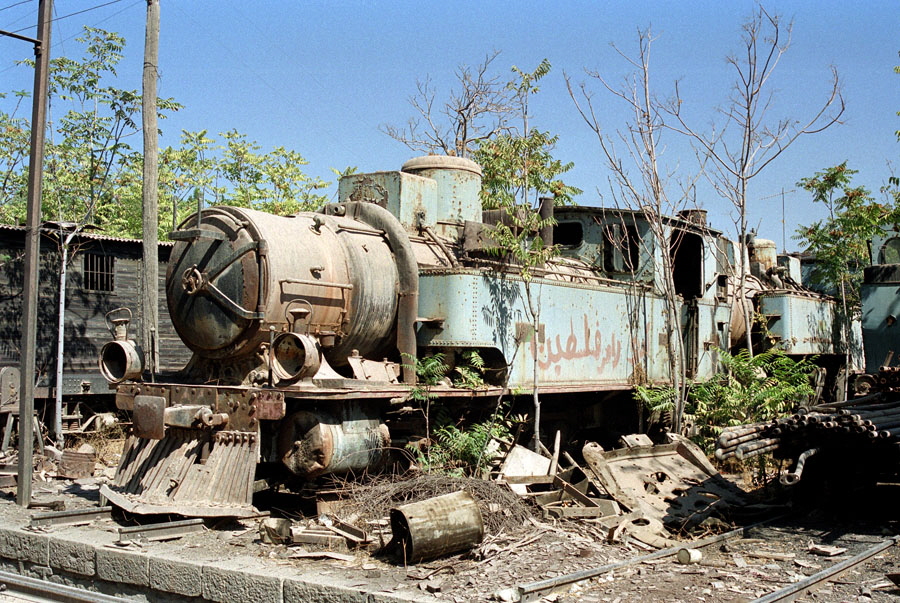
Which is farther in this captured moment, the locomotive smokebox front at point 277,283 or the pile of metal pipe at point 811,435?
the locomotive smokebox front at point 277,283

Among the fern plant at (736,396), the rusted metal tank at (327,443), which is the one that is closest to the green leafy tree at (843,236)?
the fern plant at (736,396)

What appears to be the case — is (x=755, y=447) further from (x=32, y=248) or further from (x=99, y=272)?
(x=99, y=272)

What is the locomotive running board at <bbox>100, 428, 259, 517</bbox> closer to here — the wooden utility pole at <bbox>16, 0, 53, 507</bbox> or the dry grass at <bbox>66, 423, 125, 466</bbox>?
the wooden utility pole at <bbox>16, 0, 53, 507</bbox>

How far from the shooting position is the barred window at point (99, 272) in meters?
13.6

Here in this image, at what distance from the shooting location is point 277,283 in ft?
23.7

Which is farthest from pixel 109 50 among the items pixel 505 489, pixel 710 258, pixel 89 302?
pixel 505 489

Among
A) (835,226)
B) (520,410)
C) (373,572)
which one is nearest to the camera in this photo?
(373,572)

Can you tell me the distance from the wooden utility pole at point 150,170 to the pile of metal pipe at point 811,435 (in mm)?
7523

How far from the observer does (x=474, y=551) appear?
5977 millimetres

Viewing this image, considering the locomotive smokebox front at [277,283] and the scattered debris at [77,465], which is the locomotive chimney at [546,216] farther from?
the scattered debris at [77,465]

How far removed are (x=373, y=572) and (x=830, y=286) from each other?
14331 millimetres

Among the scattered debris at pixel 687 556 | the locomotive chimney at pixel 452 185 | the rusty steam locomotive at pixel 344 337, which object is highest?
the locomotive chimney at pixel 452 185

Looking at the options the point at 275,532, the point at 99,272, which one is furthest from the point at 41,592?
the point at 99,272

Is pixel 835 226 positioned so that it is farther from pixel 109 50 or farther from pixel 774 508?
pixel 109 50
